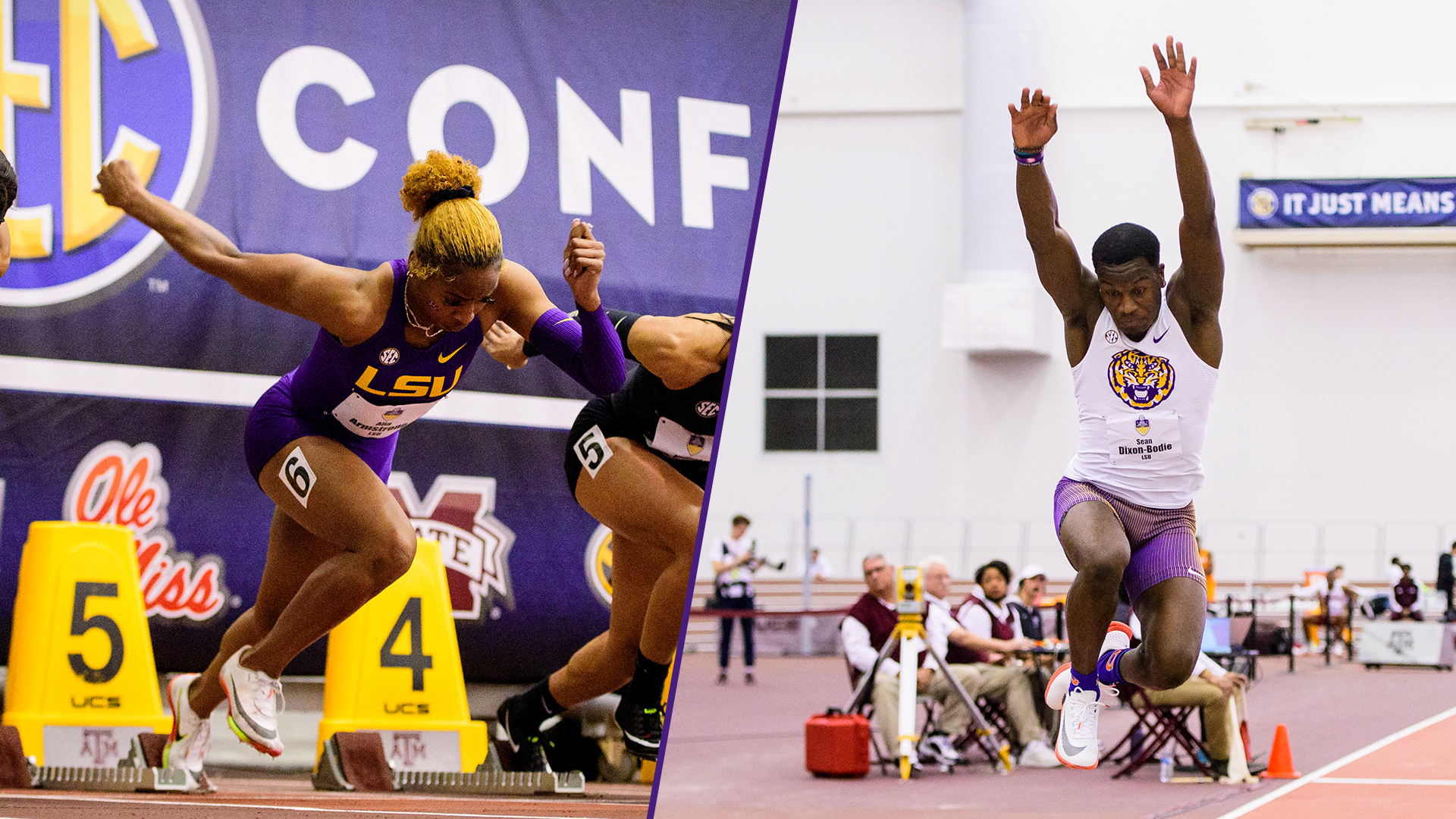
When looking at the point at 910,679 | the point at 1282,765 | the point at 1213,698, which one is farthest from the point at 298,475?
the point at 1282,765

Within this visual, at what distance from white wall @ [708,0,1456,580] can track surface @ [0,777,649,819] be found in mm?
12274

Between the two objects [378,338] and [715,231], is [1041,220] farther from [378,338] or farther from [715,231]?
[378,338]

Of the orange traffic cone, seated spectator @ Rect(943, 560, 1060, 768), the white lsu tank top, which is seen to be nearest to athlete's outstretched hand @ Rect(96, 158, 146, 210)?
the white lsu tank top

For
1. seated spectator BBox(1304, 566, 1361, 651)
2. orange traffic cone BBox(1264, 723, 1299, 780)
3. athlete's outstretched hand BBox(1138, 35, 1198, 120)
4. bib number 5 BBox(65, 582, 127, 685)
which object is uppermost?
athlete's outstretched hand BBox(1138, 35, 1198, 120)

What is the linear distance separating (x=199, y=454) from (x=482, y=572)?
105 centimetres

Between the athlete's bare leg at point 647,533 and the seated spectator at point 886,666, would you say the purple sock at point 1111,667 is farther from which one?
the seated spectator at point 886,666

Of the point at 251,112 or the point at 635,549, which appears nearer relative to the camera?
the point at 635,549

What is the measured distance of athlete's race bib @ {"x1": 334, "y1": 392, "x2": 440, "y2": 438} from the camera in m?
3.97

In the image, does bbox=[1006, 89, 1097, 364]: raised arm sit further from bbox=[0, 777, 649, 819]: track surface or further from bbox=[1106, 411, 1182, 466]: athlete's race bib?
bbox=[0, 777, 649, 819]: track surface

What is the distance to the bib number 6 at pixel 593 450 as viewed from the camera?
14.8 ft

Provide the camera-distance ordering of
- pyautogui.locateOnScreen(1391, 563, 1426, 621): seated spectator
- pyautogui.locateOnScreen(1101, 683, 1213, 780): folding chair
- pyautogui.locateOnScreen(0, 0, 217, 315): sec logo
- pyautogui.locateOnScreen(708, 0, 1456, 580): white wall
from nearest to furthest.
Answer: pyautogui.locateOnScreen(0, 0, 217, 315): sec logo
pyautogui.locateOnScreen(1101, 683, 1213, 780): folding chair
pyautogui.locateOnScreen(1391, 563, 1426, 621): seated spectator
pyautogui.locateOnScreen(708, 0, 1456, 580): white wall

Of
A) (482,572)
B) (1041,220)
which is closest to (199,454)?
(482,572)

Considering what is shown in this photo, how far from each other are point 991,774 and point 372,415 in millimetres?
5214

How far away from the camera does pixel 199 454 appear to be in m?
5.17
